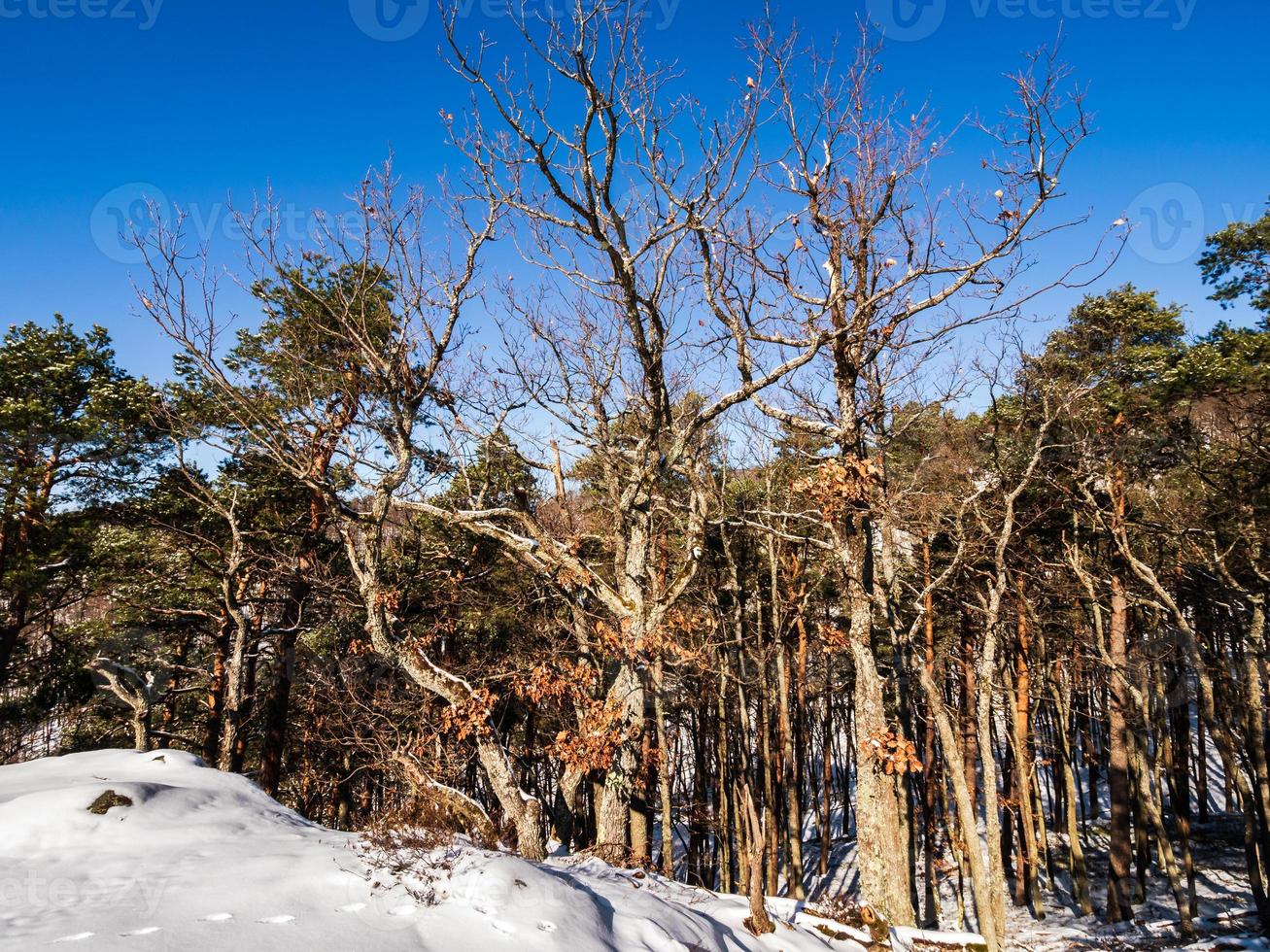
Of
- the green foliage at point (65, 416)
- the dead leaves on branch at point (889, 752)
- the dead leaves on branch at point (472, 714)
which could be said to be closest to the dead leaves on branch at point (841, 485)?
the dead leaves on branch at point (889, 752)

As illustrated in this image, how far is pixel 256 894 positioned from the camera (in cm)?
471

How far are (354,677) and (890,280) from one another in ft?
46.3

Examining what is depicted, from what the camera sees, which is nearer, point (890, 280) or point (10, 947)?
point (10, 947)

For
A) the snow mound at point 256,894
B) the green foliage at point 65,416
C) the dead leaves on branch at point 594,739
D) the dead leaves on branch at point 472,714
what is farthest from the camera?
the green foliage at point 65,416

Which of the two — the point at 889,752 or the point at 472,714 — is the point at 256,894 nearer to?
the point at 472,714

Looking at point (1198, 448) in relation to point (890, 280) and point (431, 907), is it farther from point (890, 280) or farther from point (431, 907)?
point (431, 907)

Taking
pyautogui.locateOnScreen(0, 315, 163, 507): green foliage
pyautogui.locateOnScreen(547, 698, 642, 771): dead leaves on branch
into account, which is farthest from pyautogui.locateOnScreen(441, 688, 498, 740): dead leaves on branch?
pyautogui.locateOnScreen(0, 315, 163, 507): green foliage

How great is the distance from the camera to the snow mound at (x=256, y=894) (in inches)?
164

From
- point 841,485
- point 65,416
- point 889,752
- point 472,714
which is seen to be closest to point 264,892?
point 472,714

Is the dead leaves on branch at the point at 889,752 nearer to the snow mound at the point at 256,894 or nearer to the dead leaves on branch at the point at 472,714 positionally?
the snow mound at the point at 256,894

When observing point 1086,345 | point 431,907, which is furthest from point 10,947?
point 1086,345

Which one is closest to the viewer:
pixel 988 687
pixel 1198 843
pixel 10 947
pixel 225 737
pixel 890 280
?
pixel 10 947

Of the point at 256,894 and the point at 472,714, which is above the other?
the point at 472,714

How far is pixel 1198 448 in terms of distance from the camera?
13055 mm
